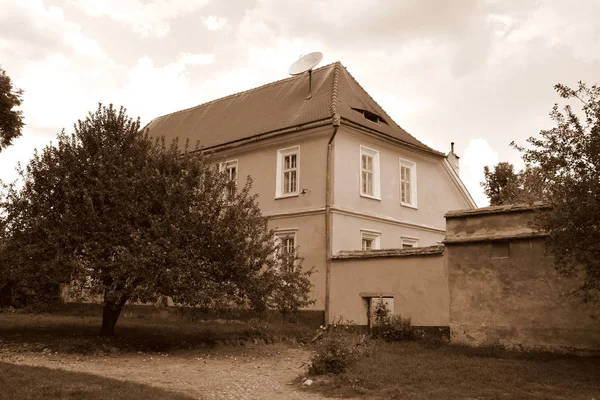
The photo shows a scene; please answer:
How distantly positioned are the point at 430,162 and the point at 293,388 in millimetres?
16380

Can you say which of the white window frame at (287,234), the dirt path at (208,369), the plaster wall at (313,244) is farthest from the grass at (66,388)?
the white window frame at (287,234)

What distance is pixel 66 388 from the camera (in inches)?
299

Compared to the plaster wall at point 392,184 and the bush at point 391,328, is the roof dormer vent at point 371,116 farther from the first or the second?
the bush at point 391,328

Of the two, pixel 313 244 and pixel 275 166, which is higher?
pixel 275 166

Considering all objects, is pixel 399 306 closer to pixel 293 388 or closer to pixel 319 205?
pixel 319 205

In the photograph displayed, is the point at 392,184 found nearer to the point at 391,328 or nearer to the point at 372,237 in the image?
the point at 372,237

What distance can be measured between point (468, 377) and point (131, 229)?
7.68m

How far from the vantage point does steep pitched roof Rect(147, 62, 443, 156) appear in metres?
20.8

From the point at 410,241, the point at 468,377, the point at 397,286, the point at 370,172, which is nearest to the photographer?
the point at 468,377

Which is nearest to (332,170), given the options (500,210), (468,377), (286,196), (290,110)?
(286,196)

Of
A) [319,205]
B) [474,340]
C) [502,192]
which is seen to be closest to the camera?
[474,340]

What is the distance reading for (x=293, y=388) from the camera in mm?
8805

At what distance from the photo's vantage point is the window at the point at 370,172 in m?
20.5

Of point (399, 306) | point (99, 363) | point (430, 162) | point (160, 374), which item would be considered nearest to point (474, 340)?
point (399, 306)
